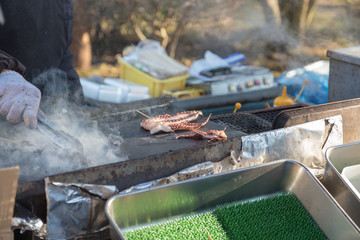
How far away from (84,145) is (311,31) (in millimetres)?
10527

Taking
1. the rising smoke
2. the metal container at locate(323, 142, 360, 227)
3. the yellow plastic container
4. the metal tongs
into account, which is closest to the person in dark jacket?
the rising smoke

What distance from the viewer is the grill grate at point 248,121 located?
3.05 metres

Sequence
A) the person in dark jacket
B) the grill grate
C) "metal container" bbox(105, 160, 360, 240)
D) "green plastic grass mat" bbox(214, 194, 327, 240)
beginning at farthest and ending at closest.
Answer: the person in dark jacket
the grill grate
"green plastic grass mat" bbox(214, 194, 327, 240)
"metal container" bbox(105, 160, 360, 240)

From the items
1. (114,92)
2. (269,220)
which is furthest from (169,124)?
(114,92)

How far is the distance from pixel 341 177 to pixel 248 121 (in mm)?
949

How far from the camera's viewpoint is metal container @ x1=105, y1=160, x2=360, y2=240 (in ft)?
7.21

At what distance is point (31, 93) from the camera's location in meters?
2.53

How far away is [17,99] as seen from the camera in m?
2.45

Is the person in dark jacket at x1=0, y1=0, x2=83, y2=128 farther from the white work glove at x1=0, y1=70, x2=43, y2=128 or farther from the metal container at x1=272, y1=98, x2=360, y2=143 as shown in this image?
the metal container at x1=272, y1=98, x2=360, y2=143

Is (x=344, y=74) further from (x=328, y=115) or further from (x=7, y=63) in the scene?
(x=7, y=63)

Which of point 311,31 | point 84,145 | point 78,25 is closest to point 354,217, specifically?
point 84,145

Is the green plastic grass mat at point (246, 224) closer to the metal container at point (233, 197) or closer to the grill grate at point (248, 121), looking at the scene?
the metal container at point (233, 197)

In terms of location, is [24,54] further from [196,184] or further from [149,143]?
[196,184]

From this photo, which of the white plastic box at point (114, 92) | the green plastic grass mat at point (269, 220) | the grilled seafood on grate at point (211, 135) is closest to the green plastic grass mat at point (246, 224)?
the green plastic grass mat at point (269, 220)
